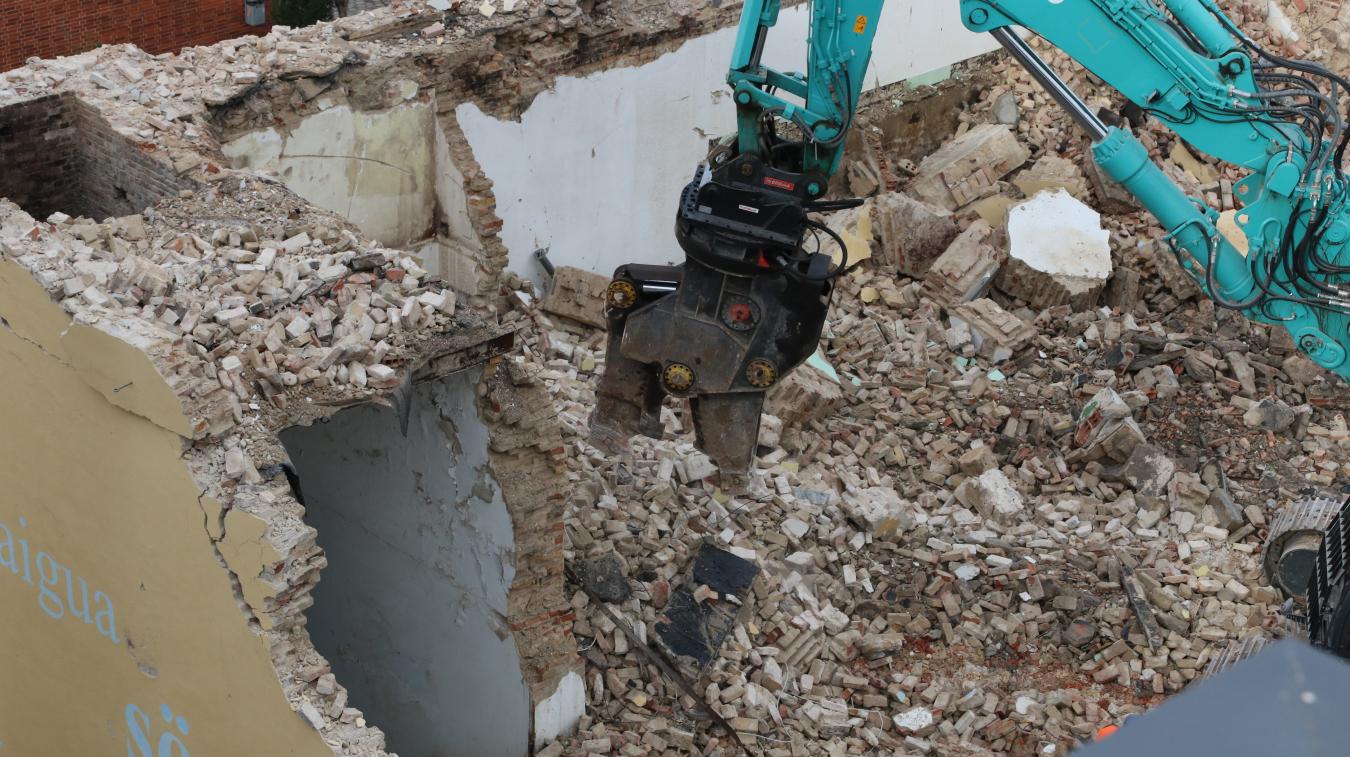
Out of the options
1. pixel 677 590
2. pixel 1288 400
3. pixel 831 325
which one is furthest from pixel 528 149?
pixel 1288 400

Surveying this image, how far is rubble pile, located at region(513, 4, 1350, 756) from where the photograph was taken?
9008 mm

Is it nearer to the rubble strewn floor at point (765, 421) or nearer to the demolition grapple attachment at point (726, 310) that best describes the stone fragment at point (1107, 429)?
the rubble strewn floor at point (765, 421)

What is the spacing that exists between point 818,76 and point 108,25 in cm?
1244

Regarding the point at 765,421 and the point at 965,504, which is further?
the point at 765,421

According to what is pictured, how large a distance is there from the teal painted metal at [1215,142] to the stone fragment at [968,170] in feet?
20.5

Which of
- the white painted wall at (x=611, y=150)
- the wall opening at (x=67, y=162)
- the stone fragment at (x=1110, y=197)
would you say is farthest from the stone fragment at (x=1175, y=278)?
the wall opening at (x=67, y=162)

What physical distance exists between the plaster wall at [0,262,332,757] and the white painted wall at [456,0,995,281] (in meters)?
5.23

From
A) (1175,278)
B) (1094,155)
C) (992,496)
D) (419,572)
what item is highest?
(1094,155)

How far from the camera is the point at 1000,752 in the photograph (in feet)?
29.3

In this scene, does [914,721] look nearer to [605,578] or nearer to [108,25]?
[605,578]

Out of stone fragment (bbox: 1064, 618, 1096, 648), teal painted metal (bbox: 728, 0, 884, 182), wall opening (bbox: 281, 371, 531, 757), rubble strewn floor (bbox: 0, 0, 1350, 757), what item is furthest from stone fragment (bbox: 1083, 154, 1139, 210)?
wall opening (bbox: 281, 371, 531, 757)

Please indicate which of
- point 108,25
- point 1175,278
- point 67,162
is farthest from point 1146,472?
point 108,25

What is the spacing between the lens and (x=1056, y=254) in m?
13.4

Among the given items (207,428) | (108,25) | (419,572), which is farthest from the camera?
(108,25)
